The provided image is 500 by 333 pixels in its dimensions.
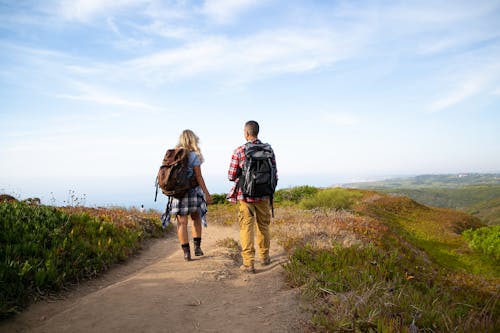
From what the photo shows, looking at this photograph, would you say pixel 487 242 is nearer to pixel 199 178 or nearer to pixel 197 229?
pixel 197 229

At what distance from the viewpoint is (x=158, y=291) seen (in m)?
5.16

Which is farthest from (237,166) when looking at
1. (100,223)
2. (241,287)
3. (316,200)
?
(316,200)

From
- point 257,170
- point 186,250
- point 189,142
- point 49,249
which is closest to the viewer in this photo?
point 257,170

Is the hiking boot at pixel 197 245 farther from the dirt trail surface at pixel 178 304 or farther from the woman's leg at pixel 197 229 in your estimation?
the dirt trail surface at pixel 178 304

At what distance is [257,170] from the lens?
5645 mm

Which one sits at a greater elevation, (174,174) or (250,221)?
(174,174)

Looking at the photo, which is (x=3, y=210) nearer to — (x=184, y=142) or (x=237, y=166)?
(x=184, y=142)

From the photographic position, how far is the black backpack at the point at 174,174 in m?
6.20

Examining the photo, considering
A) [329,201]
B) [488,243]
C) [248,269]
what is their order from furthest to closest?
1. [329,201]
2. [488,243]
3. [248,269]

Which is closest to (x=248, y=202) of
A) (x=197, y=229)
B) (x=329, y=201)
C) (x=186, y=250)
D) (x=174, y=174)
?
(x=174, y=174)

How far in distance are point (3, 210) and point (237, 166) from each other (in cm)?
510

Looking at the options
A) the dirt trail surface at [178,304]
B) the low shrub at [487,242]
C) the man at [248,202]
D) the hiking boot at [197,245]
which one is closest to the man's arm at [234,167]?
the man at [248,202]

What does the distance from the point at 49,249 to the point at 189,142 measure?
10.3 ft

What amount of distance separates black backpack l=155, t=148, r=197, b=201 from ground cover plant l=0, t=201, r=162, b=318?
1.91 m
